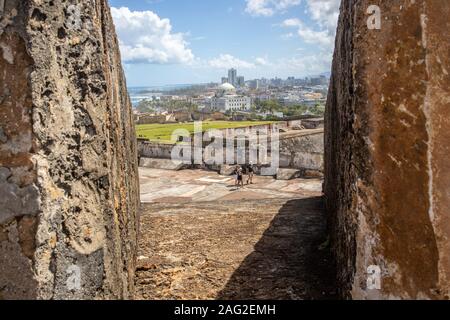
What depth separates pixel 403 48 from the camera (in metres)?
2.40

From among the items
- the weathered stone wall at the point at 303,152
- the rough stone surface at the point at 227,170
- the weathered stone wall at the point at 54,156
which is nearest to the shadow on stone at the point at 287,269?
the weathered stone wall at the point at 54,156

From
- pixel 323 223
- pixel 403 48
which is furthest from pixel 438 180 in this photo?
pixel 323 223

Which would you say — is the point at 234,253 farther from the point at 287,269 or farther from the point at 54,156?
the point at 54,156

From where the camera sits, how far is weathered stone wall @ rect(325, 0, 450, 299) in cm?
230

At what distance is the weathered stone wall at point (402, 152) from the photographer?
230cm

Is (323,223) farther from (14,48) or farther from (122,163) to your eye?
(14,48)

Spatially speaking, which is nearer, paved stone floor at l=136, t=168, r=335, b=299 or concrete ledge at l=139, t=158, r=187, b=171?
paved stone floor at l=136, t=168, r=335, b=299

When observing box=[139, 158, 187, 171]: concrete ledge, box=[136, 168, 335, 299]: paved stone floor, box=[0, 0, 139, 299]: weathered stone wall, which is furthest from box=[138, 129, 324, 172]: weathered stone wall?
box=[0, 0, 139, 299]: weathered stone wall

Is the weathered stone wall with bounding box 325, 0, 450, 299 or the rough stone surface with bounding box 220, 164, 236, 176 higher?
the weathered stone wall with bounding box 325, 0, 450, 299

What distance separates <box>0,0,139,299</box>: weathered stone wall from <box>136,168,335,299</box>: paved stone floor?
3.39 ft

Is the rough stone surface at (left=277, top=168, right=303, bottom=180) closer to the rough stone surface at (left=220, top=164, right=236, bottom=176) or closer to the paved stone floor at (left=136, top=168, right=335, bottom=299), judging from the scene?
the rough stone surface at (left=220, top=164, right=236, bottom=176)

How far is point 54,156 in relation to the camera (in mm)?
2266

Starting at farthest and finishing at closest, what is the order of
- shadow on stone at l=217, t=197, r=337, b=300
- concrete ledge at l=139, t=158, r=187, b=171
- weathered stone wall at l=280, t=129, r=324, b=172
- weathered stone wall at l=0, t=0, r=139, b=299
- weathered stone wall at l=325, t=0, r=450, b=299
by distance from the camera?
concrete ledge at l=139, t=158, r=187, b=171, weathered stone wall at l=280, t=129, r=324, b=172, shadow on stone at l=217, t=197, r=337, b=300, weathered stone wall at l=325, t=0, r=450, b=299, weathered stone wall at l=0, t=0, r=139, b=299
